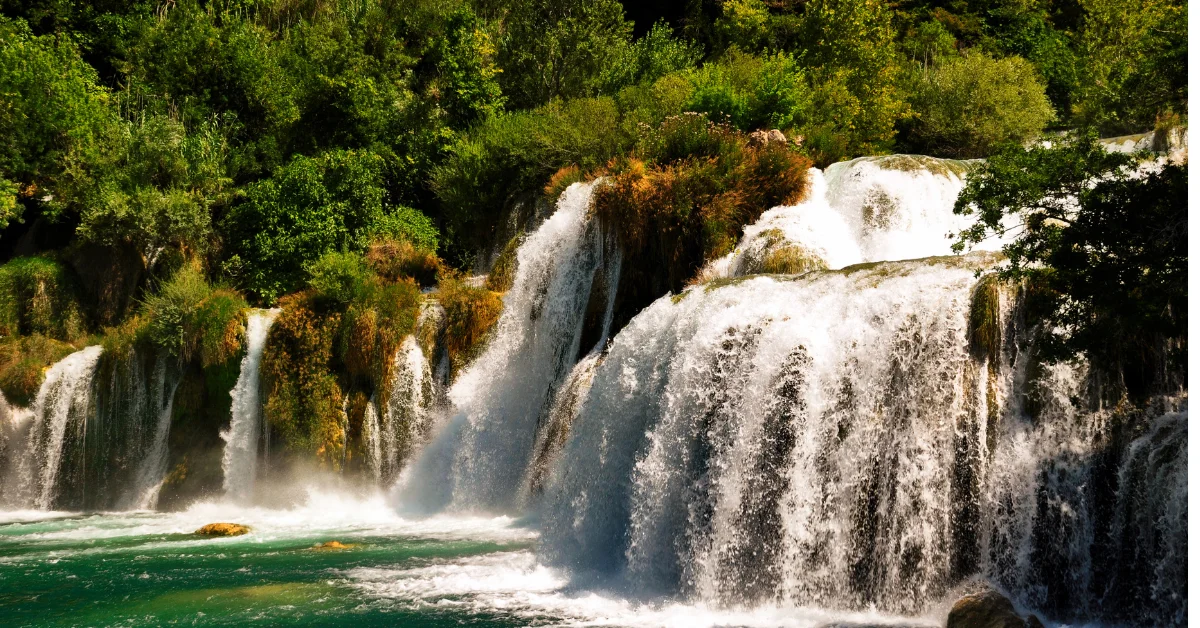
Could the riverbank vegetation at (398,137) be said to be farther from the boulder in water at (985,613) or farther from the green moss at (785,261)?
the boulder in water at (985,613)

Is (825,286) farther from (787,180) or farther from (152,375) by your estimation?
(152,375)

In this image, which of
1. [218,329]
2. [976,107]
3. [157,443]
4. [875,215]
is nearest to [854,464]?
[875,215]

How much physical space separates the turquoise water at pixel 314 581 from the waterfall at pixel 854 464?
0.60 metres

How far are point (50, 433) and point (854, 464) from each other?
18.1 meters

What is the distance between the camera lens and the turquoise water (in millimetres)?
12250

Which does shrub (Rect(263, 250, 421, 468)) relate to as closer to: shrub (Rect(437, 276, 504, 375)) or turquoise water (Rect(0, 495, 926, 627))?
shrub (Rect(437, 276, 504, 375))

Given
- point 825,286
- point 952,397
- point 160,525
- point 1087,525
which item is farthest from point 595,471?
point 160,525

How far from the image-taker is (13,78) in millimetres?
27609

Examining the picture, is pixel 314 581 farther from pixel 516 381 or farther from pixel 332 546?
pixel 516 381

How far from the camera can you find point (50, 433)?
76.9 ft

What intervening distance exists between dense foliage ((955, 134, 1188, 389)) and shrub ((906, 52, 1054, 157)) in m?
19.1

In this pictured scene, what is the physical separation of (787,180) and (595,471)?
306 inches

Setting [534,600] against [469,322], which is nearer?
[534,600]

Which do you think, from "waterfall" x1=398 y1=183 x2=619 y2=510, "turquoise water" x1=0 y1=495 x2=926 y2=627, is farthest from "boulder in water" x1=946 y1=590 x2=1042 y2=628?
"waterfall" x1=398 y1=183 x2=619 y2=510
